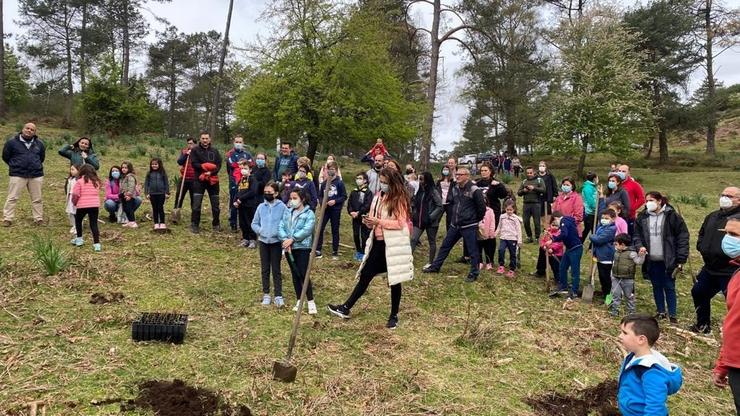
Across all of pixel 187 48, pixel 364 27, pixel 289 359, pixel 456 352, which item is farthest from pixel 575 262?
pixel 187 48

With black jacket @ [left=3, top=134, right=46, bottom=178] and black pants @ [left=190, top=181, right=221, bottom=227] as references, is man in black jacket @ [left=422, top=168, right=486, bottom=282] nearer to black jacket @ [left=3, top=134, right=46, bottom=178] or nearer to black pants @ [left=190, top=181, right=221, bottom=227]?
black pants @ [left=190, top=181, right=221, bottom=227]

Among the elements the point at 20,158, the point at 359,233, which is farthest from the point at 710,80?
the point at 20,158

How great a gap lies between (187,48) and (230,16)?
1200 centimetres

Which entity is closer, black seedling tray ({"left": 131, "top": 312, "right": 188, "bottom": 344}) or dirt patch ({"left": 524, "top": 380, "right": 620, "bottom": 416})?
dirt patch ({"left": 524, "top": 380, "right": 620, "bottom": 416})

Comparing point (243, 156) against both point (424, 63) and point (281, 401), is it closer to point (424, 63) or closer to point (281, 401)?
point (281, 401)

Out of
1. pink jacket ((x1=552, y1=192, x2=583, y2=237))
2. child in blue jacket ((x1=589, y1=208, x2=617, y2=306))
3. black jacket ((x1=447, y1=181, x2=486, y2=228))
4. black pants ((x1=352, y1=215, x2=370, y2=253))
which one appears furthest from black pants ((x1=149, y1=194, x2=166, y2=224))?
child in blue jacket ((x1=589, y1=208, x2=617, y2=306))

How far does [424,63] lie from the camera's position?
31.4 m

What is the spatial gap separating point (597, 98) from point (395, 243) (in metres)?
22.5

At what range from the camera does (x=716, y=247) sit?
5535 millimetres

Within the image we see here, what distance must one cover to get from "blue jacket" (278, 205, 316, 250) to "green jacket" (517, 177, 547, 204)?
5794 mm

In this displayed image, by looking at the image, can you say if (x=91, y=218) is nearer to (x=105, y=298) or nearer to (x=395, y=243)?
(x=105, y=298)

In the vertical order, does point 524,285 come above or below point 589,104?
below

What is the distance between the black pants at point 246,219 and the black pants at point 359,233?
1.94 m

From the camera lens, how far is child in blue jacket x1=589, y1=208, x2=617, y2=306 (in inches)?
273
